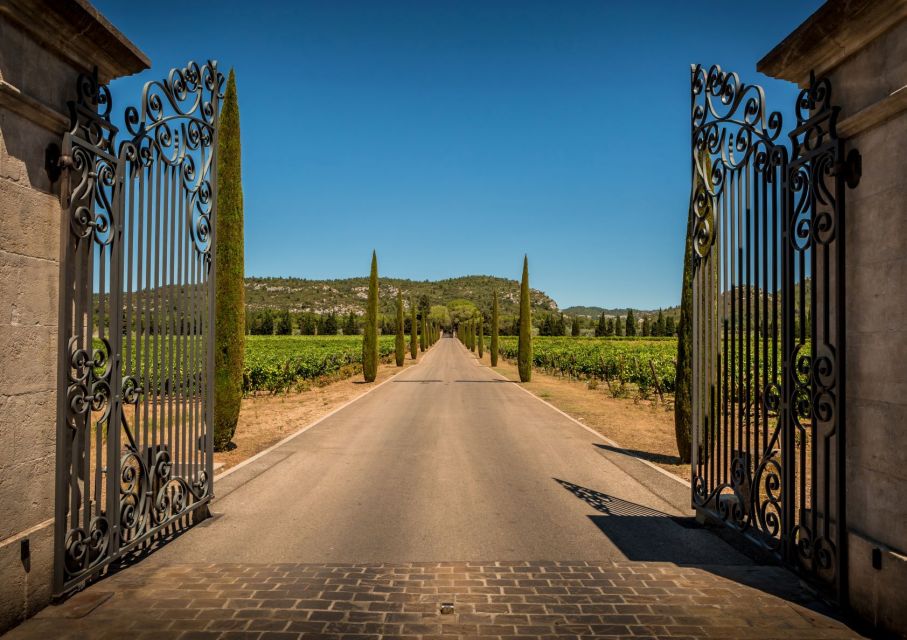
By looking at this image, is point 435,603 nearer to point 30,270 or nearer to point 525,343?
point 30,270

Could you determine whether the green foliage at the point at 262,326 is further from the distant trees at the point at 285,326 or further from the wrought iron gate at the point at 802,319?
the wrought iron gate at the point at 802,319

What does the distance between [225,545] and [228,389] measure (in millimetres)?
5981

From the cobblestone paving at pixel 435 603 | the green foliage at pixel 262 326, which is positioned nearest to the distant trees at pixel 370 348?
the cobblestone paving at pixel 435 603

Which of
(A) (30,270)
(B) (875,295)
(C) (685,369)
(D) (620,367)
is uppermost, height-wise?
(A) (30,270)

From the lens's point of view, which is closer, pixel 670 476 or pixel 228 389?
pixel 670 476

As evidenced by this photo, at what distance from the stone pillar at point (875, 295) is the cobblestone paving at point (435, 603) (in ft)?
1.89

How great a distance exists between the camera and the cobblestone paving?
3912 mm

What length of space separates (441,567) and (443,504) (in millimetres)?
2140

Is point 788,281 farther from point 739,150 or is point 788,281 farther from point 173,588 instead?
point 173,588

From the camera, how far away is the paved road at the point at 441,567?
4.00m

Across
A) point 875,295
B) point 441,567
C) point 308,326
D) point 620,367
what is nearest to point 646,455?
point 441,567

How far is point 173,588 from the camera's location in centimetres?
462

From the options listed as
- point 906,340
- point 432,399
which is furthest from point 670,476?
point 432,399

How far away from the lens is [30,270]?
13.4 ft
